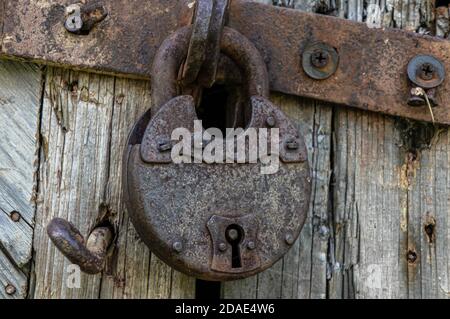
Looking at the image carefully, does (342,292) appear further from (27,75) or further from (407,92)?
(27,75)

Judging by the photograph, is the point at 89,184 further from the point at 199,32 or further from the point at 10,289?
the point at 199,32

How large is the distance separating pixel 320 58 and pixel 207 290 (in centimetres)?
42

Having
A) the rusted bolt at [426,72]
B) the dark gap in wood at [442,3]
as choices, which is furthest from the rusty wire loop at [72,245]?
the dark gap in wood at [442,3]

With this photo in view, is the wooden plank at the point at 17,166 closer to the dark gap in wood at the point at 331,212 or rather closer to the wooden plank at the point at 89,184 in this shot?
the wooden plank at the point at 89,184

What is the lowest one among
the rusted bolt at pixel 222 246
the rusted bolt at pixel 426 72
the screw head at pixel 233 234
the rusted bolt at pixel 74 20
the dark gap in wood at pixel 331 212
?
the rusted bolt at pixel 222 246

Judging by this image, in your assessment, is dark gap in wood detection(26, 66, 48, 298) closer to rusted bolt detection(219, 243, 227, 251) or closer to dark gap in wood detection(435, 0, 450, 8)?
rusted bolt detection(219, 243, 227, 251)

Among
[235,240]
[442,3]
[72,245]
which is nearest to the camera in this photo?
[72,245]

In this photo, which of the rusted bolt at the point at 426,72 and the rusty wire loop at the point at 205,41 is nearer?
the rusty wire loop at the point at 205,41

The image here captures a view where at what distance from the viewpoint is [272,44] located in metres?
1.12

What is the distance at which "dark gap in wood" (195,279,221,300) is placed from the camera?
1150 mm

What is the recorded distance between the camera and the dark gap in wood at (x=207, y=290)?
1.15 m

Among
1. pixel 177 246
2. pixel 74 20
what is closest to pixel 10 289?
pixel 177 246

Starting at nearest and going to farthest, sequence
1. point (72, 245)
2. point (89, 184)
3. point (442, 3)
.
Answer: point (72, 245)
point (89, 184)
point (442, 3)

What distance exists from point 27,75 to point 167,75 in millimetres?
247
